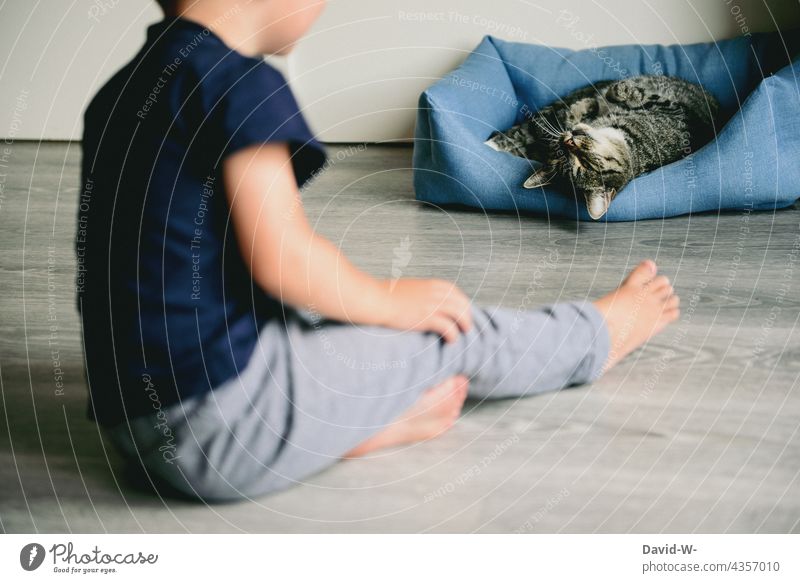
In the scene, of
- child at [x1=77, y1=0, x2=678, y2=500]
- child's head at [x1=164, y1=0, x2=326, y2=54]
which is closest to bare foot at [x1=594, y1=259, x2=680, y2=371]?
child at [x1=77, y1=0, x2=678, y2=500]

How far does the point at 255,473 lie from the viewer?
48cm

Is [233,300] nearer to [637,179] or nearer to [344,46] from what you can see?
[344,46]

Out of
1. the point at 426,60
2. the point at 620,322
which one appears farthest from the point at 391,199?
the point at 620,322

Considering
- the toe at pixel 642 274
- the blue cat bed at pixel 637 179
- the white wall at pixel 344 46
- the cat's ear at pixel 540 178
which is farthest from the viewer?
the cat's ear at pixel 540 178

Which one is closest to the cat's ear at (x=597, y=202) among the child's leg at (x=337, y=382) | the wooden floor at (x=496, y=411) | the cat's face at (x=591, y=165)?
the cat's face at (x=591, y=165)

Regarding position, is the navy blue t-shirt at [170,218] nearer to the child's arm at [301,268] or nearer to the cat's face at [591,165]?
the child's arm at [301,268]

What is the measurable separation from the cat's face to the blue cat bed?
0.05 feet

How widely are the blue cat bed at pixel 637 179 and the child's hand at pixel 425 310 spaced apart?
0.74 ft

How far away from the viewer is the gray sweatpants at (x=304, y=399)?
469mm

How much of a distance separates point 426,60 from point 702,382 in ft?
1.33

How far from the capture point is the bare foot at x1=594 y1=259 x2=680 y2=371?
61 centimetres

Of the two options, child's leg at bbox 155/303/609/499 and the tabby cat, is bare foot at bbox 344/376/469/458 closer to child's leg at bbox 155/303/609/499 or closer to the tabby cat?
child's leg at bbox 155/303/609/499

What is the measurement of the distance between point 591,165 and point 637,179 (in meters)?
0.07
